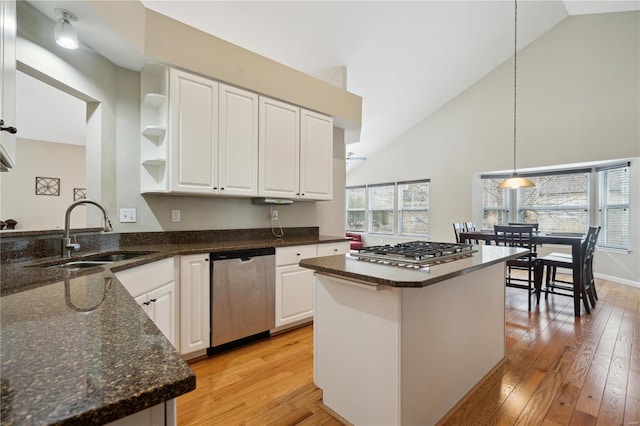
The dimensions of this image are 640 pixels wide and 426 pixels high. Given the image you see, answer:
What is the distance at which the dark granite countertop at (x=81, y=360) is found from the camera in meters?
0.41

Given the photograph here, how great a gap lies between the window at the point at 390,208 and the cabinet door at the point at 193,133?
17.9 ft

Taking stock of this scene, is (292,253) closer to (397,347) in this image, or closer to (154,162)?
(154,162)

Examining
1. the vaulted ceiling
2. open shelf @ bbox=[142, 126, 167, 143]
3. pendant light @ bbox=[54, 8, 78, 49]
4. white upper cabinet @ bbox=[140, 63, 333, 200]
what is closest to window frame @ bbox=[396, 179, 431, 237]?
the vaulted ceiling

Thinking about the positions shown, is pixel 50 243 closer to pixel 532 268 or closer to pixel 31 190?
pixel 31 190

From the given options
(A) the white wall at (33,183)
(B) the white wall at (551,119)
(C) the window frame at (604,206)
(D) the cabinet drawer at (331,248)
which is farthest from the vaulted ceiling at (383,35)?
(A) the white wall at (33,183)

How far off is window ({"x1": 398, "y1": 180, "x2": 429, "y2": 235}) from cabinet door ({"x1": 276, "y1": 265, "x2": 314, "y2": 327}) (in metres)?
4.75

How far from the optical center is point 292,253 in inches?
108

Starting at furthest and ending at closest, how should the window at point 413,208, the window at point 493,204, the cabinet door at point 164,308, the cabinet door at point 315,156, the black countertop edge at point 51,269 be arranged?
the window at point 413,208, the window at point 493,204, the cabinet door at point 315,156, the cabinet door at point 164,308, the black countertop edge at point 51,269

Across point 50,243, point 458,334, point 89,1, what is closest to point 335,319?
point 458,334

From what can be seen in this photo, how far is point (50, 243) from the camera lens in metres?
1.82

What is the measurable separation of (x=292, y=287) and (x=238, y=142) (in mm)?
1463

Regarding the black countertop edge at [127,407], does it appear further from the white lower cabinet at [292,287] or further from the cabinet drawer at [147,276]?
the white lower cabinet at [292,287]

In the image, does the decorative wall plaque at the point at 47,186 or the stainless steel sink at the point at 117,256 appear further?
the decorative wall plaque at the point at 47,186

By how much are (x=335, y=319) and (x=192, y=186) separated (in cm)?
162
